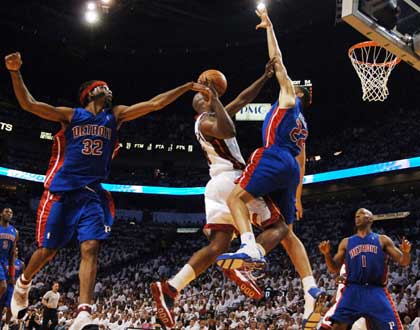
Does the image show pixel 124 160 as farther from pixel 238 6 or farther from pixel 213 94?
pixel 213 94

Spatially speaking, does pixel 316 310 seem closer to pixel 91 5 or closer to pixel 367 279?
pixel 367 279

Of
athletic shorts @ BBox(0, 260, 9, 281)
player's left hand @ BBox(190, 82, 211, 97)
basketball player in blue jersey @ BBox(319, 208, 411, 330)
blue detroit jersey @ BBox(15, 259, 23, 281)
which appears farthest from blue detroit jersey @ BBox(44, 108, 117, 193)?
blue detroit jersey @ BBox(15, 259, 23, 281)

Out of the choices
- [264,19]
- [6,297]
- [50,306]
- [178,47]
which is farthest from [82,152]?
[178,47]

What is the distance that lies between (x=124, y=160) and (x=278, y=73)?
97.6 ft

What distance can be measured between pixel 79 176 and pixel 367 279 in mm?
3711

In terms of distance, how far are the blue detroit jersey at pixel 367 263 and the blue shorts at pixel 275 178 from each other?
6.76ft

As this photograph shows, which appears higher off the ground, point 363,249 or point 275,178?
point 275,178

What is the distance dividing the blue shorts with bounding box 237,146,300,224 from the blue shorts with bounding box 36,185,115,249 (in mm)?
1233

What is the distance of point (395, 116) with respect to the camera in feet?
89.4

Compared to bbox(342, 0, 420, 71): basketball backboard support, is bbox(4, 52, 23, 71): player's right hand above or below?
below

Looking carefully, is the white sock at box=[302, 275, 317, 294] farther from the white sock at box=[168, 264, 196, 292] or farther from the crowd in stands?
the crowd in stands

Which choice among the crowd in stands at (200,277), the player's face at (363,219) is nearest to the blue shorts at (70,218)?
the player's face at (363,219)

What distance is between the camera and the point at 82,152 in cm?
466

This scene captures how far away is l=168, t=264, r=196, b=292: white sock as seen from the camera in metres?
4.74
